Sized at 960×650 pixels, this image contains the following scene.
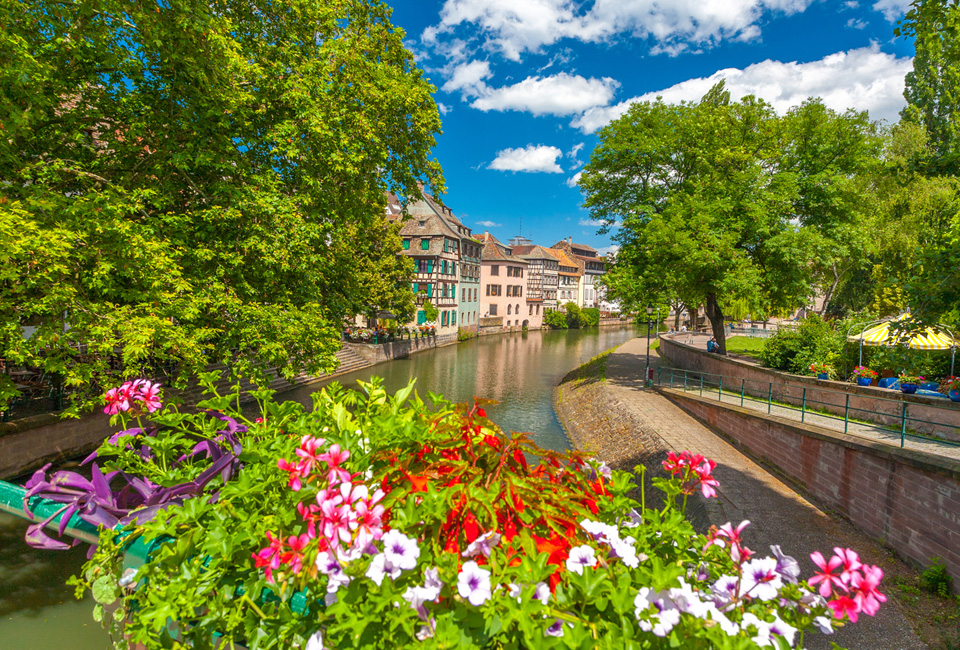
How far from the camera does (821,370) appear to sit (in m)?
14.9

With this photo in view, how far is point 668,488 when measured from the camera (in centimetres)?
156

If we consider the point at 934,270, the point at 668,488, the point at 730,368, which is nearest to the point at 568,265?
the point at 730,368

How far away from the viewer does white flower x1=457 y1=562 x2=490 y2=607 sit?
1.04 m

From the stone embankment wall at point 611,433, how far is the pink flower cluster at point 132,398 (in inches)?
360

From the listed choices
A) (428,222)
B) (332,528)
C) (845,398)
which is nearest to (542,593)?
(332,528)

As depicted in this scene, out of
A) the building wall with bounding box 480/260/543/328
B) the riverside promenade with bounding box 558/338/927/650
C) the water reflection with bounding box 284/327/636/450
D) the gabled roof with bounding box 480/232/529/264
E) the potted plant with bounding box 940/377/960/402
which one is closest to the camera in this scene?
the riverside promenade with bounding box 558/338/927/650

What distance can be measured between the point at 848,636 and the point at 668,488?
7.10m

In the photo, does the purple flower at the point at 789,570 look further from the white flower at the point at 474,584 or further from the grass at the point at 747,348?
the grass at the point at 747,348

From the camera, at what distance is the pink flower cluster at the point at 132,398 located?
75.2 inches

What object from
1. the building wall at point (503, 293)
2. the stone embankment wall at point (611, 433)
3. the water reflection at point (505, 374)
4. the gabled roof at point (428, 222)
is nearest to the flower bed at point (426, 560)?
the stone embankment wall at point (611, 433)

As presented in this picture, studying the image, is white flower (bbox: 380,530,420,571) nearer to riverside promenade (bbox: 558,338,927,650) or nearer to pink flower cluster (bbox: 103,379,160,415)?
riverside promenade (bbox: 558,338,927,650)

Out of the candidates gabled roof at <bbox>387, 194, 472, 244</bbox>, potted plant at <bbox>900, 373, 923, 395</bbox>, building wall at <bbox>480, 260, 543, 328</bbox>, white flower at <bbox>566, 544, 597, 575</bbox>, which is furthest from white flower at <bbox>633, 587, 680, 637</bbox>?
building wall at <bbox>480, 260, 543, 328</bbox>

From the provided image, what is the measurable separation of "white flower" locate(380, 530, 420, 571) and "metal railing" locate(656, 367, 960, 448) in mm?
9849

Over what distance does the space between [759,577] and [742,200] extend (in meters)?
20.1
